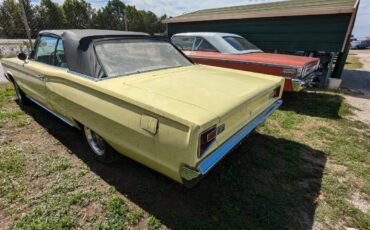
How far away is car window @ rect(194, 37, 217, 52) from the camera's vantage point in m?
5.29

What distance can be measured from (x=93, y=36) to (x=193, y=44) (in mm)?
3671

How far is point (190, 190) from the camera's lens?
2166 millimetres

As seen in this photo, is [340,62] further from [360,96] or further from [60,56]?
[60,56]

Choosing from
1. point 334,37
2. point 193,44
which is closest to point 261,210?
point 193,44

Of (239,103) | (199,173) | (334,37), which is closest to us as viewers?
(199,173)

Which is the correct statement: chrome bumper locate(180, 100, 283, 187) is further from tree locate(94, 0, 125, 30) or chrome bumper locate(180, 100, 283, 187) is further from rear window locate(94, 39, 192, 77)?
tree locate(94, 0, 125, 30)

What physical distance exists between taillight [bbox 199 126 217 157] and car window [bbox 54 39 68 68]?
6.81 ft

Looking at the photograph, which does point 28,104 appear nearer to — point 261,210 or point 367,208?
point 261,210

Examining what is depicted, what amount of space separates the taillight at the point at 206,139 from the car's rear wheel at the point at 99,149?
1243 millimetres

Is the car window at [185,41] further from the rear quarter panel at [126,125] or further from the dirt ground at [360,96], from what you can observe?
the dirt ground at [360,96]

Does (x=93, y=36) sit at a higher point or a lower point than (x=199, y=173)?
higher

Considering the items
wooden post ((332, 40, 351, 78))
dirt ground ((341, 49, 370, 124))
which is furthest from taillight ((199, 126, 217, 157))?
wooden post ((332, 40, 351, 78))

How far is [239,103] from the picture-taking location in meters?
1.73

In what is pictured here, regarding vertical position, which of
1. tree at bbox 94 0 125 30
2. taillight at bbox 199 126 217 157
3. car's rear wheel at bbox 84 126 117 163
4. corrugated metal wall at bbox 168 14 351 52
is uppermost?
tree at bbox 94 0 125 30
